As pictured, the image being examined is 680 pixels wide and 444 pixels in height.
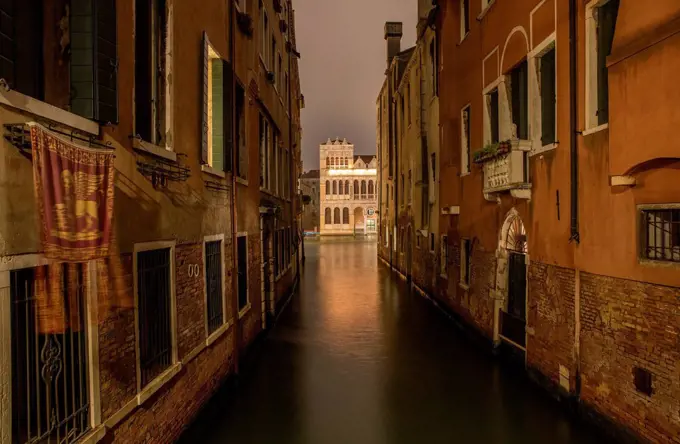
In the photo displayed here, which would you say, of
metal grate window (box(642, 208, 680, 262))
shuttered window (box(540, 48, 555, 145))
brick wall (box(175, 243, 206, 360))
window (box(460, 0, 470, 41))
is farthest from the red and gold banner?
window (box(460, 0, 470, 41))

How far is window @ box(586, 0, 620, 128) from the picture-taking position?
Result: 697 cm

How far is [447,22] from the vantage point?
14805mm

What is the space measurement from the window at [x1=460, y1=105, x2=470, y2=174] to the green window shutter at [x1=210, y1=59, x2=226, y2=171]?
7.06 m

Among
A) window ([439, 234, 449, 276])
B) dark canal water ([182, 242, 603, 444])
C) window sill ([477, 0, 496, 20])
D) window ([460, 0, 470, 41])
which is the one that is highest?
window ([460, 0, 470, 41])

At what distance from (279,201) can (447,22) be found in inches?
307

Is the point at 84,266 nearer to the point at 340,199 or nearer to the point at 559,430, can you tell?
the point at 559,430

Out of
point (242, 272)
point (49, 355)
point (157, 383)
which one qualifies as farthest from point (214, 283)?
point (49, 355)

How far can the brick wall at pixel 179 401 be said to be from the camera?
5.20 meters

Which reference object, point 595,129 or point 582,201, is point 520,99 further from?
point 582,201

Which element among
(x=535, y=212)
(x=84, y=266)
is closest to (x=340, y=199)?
(x=535, y=212)

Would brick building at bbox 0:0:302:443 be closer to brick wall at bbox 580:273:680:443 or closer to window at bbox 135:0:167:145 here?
window at bbox 135:0:167:145

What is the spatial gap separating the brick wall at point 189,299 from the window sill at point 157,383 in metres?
0.31

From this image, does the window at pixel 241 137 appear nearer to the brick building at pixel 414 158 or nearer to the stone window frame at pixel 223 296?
the stone window frame at pixel 223 296

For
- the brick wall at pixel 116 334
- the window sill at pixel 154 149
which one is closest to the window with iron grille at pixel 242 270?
the window sill at pixel 154 149
